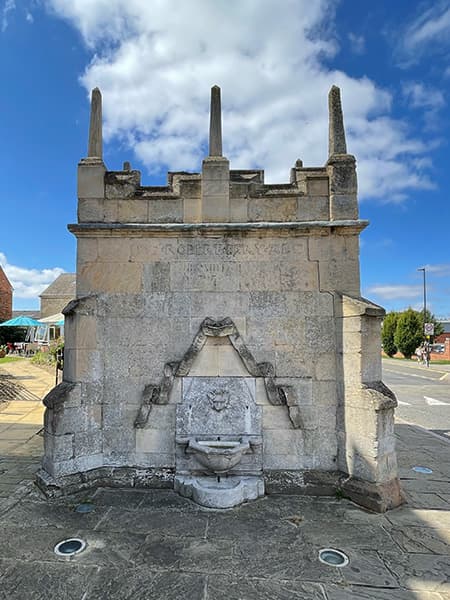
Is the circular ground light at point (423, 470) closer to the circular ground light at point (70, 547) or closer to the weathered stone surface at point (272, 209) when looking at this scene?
the weathered stone surface at point (272, 209)

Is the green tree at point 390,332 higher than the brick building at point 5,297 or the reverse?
the reverse

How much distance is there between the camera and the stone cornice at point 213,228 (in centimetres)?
544

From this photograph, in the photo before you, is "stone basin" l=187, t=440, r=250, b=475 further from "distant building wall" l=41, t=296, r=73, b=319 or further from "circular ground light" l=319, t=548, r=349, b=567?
"distant building wall" l=41, t=296, r=73, b=319

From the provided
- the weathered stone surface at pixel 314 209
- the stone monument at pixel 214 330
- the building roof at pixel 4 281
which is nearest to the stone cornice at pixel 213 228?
the stone monument at pixel 214 330

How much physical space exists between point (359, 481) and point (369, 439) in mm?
600

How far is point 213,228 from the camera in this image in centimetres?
550

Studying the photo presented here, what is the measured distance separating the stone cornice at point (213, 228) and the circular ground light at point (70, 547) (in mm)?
3899

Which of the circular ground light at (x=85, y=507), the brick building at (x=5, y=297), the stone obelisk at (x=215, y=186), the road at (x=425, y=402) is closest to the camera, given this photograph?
the circular ground light at (x=85, y=507)

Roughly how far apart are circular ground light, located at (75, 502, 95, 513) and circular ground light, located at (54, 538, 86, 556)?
0.66 metres

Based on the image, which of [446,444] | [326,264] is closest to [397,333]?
[446,444]

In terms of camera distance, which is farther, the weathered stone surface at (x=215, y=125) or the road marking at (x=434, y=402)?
A: the road marking at (x=434, y=402)

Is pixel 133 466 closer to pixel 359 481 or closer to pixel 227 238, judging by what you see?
pixel 359 481

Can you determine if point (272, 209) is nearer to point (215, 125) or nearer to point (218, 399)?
point (215, 125)

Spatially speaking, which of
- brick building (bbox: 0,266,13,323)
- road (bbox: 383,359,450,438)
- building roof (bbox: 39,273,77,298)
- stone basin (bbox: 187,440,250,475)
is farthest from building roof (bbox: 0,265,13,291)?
stone basin (bbox: 187,440,250,475)
